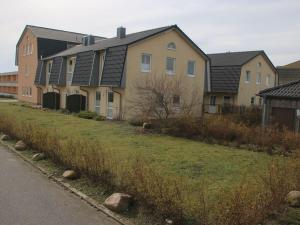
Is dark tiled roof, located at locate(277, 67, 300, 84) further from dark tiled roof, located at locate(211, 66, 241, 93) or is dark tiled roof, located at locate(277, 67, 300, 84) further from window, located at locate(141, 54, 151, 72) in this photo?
window, located at locate(141, 54, 151, 72)

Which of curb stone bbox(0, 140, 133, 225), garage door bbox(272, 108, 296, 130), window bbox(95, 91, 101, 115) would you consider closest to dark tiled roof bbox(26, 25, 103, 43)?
window bbox(95, 91, 101, 115)

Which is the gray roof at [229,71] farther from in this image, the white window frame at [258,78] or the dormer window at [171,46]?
the dormer window at [171,46]

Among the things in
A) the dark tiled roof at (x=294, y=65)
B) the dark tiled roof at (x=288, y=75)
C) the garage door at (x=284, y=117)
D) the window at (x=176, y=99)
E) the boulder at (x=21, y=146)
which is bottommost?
the boulder at (x=21, y=146)

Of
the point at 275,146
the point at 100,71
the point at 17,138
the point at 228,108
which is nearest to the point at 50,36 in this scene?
the point at 100,71

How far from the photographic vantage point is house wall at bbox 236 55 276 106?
36612 mm

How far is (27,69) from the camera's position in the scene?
4772 centimetres

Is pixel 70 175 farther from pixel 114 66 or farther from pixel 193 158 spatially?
pixel 114 66

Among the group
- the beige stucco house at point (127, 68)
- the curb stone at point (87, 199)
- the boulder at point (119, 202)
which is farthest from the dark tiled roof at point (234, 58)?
the boulder at point (119, 202)

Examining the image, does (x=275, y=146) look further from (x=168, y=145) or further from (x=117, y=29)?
(x=117, y=29)

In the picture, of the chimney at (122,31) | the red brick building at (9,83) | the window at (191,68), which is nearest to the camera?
the window at (191,68)

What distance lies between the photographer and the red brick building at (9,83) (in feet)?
226

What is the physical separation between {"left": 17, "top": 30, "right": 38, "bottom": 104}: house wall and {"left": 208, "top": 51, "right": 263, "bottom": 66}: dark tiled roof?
69.9 ft

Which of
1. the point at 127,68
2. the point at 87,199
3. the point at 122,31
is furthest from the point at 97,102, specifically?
the point at 87,199

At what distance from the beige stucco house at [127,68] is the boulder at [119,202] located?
63.4ft
